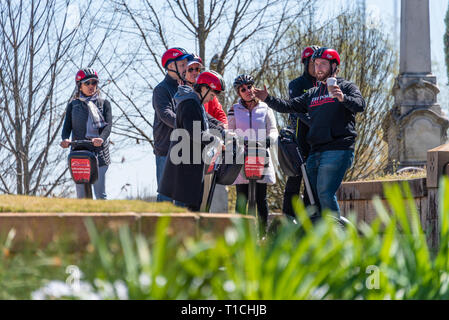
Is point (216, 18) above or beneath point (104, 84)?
above

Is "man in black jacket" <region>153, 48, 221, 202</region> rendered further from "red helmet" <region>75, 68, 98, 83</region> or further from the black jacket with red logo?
the black jacket with red logo

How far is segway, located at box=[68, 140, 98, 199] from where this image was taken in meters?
6.73

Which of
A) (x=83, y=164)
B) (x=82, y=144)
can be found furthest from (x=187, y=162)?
(x=82, y=144)

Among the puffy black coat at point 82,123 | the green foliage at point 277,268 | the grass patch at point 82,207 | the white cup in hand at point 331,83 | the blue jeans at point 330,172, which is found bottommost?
the green foliage at point 277,268

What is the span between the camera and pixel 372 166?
15.3 meters

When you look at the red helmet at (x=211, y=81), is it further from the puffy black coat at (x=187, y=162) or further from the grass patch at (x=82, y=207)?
the grass patch at (x=82, y=207)

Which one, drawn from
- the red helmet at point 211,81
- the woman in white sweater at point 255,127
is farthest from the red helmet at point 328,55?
the woman in white sweater at point 255,127

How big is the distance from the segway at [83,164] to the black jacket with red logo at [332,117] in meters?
2.09

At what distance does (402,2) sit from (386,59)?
164 cm

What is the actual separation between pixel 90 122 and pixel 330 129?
2.45m

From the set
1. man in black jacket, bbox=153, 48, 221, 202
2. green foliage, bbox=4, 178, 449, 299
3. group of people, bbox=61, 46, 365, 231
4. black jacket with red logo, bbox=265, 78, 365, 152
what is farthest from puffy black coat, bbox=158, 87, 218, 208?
green foliage, bbox=4, 178, 449, 299

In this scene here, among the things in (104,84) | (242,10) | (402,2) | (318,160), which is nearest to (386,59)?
(402,2)

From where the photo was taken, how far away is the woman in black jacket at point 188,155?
5.48m
